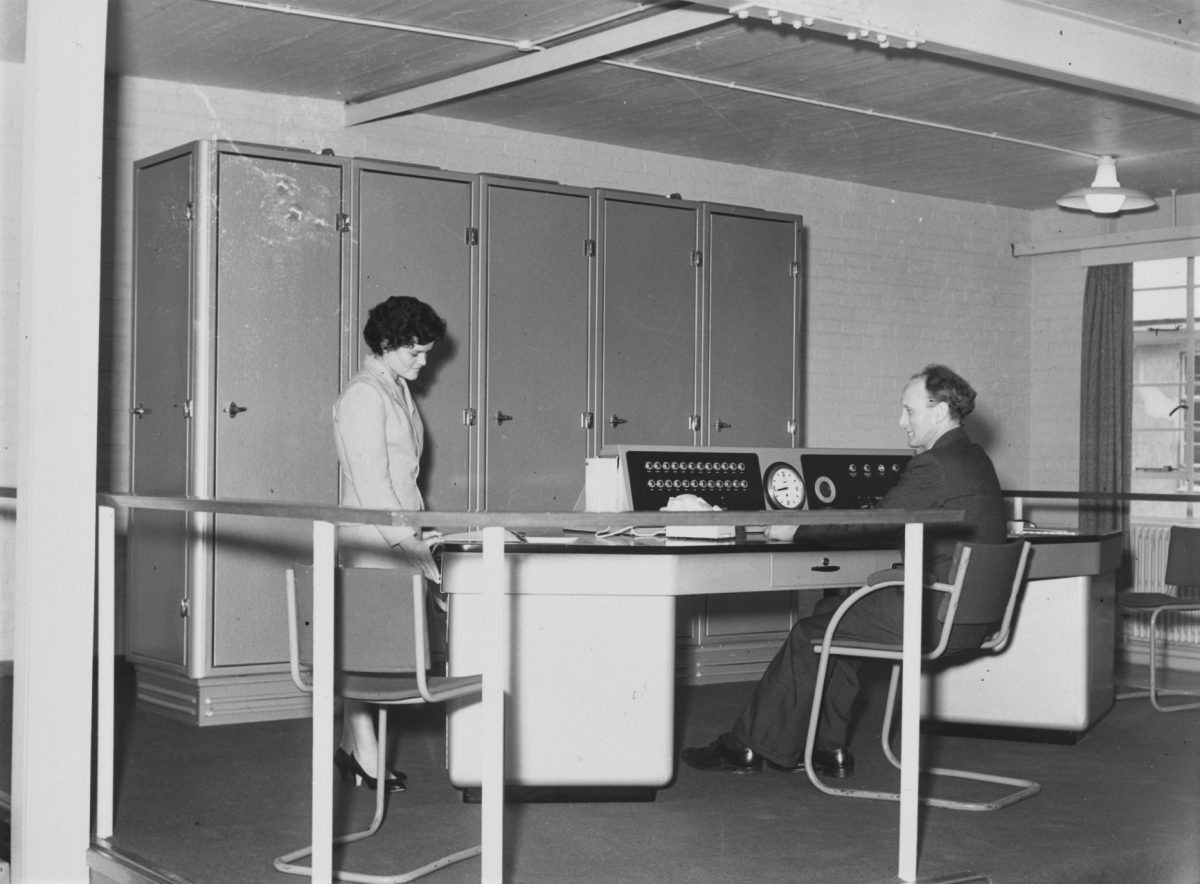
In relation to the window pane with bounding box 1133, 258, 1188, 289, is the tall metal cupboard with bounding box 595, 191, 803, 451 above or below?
below

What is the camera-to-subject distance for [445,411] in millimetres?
6000

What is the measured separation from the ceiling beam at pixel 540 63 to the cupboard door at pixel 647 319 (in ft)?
2.53

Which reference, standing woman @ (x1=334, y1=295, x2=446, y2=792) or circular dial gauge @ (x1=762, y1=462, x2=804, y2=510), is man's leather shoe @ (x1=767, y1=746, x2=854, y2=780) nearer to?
circular dial gauge @ (x1=762, y1=462, x2=804, y2=510)

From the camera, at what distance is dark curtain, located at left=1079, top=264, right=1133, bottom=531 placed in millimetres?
8711

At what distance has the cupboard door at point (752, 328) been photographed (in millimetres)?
6781

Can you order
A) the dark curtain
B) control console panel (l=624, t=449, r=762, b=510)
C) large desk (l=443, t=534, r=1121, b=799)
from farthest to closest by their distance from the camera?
the dark curtain < control console panel (l=624, t=449, r=762, b=510) < large desk (l=443, t=534, r=1121, b=799)

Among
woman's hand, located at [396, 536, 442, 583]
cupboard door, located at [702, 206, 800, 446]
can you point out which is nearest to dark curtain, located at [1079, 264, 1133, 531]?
cupboard door, located at [702, 206, 800, 446]

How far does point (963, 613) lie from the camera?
13.8 ft

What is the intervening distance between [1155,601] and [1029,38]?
266 centimetres

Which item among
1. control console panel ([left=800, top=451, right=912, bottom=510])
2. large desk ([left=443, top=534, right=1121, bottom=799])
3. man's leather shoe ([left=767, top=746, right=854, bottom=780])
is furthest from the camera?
control console panel ([left=800, top=451, right=912, bottom=510])

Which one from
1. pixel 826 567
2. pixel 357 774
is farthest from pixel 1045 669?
pixel 357 774

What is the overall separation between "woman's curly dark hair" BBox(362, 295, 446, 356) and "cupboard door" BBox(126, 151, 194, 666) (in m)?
1.23

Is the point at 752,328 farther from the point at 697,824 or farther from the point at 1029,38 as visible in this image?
the point at 697,824

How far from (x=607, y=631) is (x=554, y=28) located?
247 centimetres
